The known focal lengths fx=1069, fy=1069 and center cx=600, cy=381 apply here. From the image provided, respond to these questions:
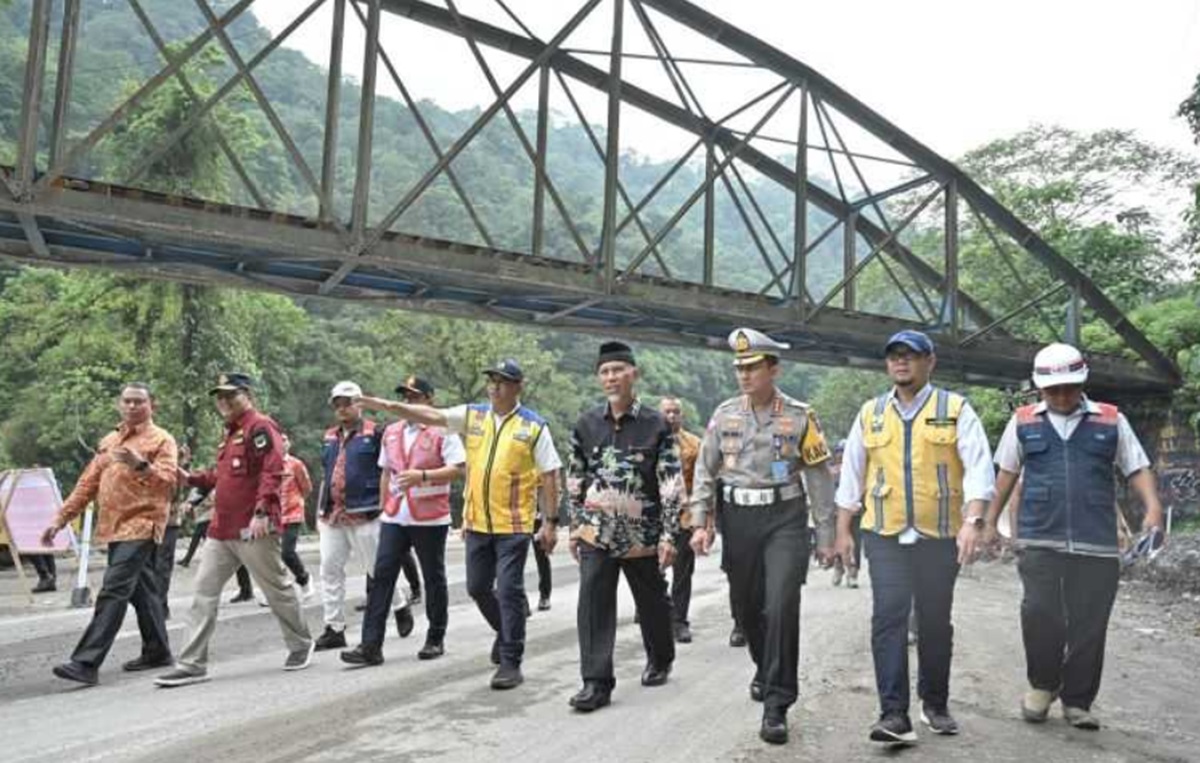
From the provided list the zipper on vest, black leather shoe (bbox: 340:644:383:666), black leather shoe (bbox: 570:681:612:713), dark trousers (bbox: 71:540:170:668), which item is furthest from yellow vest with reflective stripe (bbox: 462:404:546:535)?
dark trousers (bbox: 71:540:170:668)

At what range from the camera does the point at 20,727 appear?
515 cm

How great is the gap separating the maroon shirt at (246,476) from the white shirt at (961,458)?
3457mm

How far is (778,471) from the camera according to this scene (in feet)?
16.5

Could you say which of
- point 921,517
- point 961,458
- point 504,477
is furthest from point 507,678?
point 961,458

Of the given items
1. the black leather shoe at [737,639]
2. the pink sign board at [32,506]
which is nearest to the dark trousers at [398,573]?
the black leather shoe at [737,639]

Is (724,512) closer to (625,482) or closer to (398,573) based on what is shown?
(625,482)

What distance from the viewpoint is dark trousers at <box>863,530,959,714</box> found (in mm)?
4742

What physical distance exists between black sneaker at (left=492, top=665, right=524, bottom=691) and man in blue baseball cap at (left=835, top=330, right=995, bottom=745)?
2.09 metres

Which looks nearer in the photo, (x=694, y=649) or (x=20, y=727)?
(x=20, y=727)

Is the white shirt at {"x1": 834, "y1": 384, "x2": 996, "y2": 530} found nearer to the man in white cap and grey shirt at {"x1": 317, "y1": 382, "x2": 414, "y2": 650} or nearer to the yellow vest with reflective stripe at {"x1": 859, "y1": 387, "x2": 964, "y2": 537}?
the yellow vest with reflective stripe at {"x1": 859, "y1": 387, "x2": 964, "y2": 537}

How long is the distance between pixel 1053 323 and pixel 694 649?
24.4 meters

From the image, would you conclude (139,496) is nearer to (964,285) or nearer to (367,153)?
(367,153)

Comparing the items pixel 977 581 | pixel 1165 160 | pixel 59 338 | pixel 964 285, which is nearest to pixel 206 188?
pixel 59 338

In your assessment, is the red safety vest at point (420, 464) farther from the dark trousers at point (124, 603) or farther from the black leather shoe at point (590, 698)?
the black leather shoe at point (590, 698)
